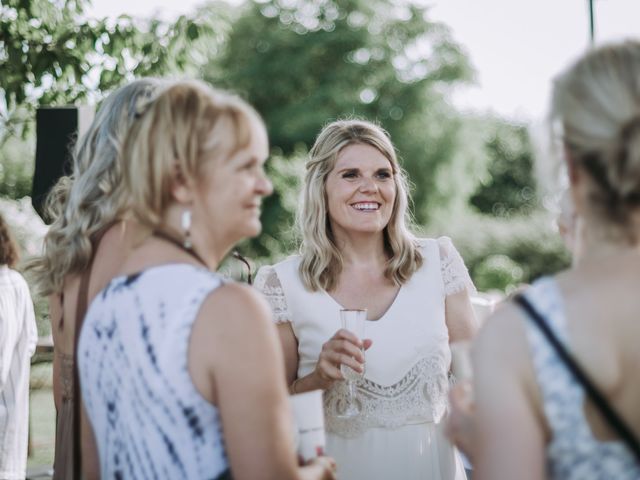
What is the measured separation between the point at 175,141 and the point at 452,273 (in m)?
1.91

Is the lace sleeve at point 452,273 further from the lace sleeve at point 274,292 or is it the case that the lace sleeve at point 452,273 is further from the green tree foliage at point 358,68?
the green tree foliage at point 358,68

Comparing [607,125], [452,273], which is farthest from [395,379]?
[607,125]

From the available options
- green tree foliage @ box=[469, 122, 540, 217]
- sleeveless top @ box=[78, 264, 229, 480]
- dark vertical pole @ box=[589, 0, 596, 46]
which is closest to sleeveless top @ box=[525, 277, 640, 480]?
sleeveless top @ box=[78, 264, 229, 480]

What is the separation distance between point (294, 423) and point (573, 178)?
0.86 meters

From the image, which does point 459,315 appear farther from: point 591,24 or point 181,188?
point 591,24

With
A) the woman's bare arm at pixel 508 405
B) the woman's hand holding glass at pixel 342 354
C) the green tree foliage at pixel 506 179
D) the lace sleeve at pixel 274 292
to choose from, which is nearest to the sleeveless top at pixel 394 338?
the lace sleeve at pixel 274 292

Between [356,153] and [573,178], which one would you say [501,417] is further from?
[356,153]

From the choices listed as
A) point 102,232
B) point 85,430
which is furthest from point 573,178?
point 85,430

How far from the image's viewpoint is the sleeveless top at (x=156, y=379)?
1.78m

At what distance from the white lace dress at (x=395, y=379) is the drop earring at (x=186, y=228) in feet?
4.86

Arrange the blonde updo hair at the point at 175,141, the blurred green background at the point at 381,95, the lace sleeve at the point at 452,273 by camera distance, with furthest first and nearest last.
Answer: the blurred green background at the point at 381,95
the lace sleeve at the point at 452,273
the blonde updo hair at the point at 175,141

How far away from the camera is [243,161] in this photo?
1915mm

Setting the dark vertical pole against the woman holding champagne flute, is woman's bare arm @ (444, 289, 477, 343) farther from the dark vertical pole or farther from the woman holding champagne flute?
the dark vertical pole

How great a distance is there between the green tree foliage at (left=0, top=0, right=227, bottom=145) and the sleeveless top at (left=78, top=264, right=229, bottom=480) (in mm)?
4046
